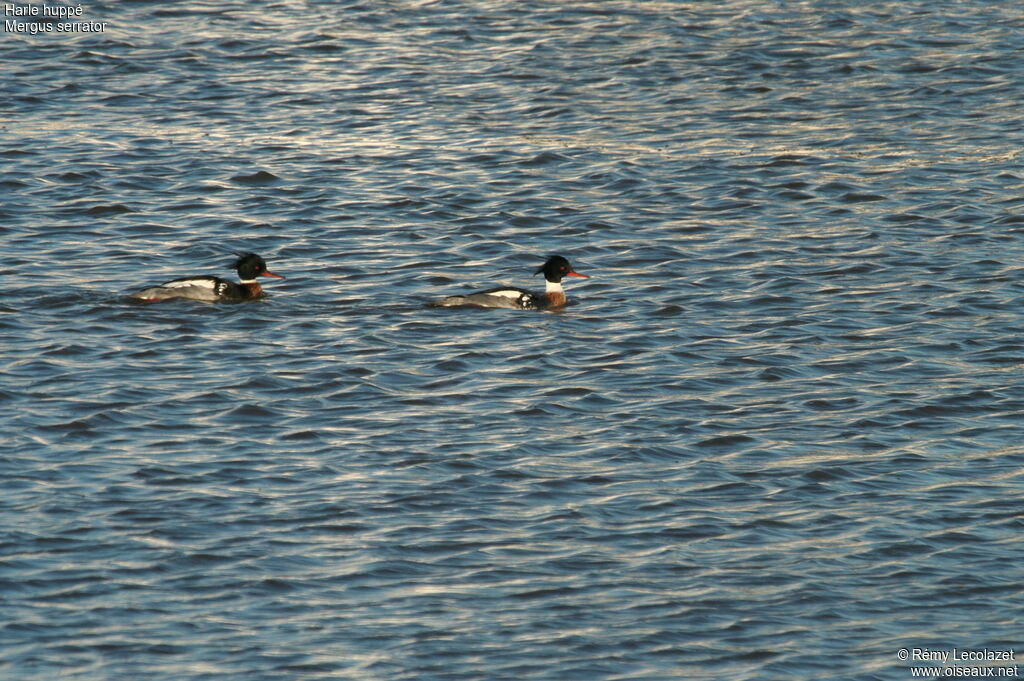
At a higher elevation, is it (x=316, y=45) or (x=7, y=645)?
(x=316, y=45)

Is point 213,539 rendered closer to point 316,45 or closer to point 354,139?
point 354,139

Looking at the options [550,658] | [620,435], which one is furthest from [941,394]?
[550,658]

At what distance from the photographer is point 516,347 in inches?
702

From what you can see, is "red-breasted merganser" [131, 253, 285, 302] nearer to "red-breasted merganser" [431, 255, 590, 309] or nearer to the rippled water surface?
the rippled water surface

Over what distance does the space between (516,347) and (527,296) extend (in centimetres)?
122

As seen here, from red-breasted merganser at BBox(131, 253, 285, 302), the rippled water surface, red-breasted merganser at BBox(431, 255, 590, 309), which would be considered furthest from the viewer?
red-breasted merganser at BBox(431, 255, 590, 309)

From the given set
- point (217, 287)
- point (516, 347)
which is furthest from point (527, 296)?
point (217, 287)

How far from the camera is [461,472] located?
544 inches

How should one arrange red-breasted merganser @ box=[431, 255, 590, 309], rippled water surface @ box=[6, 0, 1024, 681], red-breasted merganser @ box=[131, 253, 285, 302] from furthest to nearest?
red-breasted merganser @ box=[431, 255, 590, 309], red-breasted merganser @ box=[131, 253, 285, 302], rippled water surface @ box=[6, 0, 1024, 681]

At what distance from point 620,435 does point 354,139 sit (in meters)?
12.4

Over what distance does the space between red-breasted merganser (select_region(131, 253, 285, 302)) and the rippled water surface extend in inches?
7.2

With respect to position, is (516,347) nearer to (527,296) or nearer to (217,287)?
(527,296)

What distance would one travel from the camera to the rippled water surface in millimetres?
11336

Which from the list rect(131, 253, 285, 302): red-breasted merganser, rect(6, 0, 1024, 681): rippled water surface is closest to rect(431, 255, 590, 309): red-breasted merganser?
rect(6, 0, 1024, 681): rippled water surface
